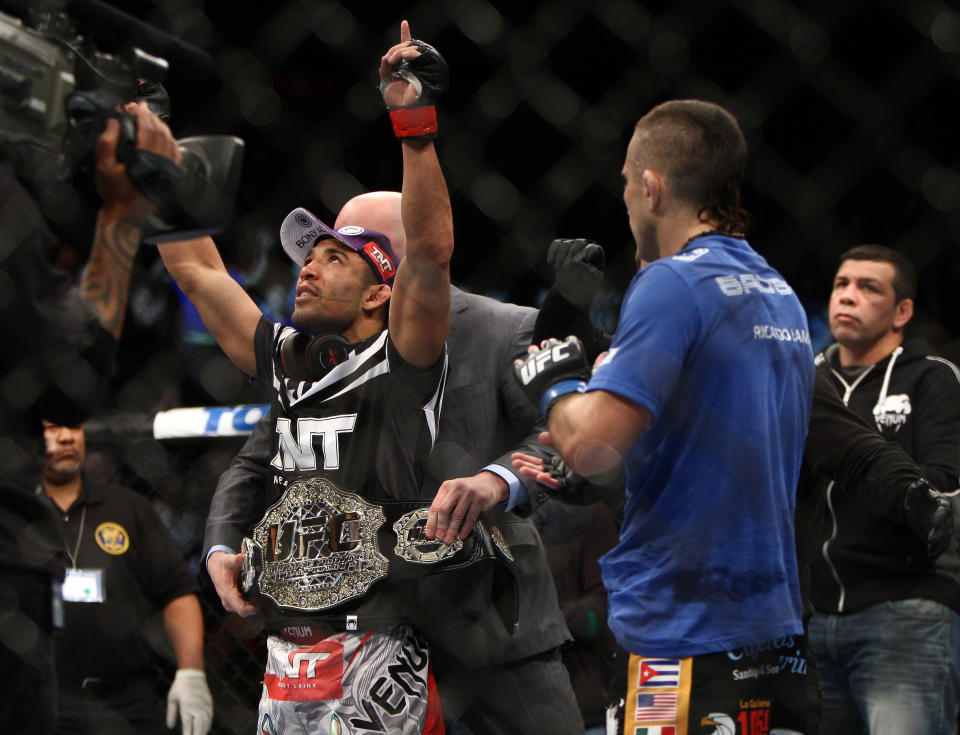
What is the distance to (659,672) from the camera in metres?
1.47

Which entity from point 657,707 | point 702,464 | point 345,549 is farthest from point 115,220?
point 657,707

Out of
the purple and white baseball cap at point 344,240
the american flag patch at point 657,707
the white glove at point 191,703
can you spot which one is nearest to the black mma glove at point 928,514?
the american flag patch at point 657,707

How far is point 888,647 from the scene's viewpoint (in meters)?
2.47

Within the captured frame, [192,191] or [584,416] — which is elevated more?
[192,191]

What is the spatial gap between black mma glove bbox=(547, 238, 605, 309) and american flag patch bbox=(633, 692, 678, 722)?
56cm

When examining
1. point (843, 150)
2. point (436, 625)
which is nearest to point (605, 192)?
point (843, 150)

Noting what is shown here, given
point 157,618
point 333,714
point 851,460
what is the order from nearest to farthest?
point 333,714
point 851,460
point 157,618

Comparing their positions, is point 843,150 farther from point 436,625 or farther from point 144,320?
point 436,625

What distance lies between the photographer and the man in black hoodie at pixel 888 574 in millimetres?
2428

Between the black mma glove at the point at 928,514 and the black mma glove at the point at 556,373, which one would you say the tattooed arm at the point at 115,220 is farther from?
the black mma glove at the point at 928,514

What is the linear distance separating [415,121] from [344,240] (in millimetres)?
484

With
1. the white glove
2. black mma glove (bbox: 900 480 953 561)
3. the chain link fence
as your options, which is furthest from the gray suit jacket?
the chain link fence

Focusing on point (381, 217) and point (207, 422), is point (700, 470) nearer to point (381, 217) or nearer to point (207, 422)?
point (381, 217)

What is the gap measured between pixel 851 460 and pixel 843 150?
12.9 ft
